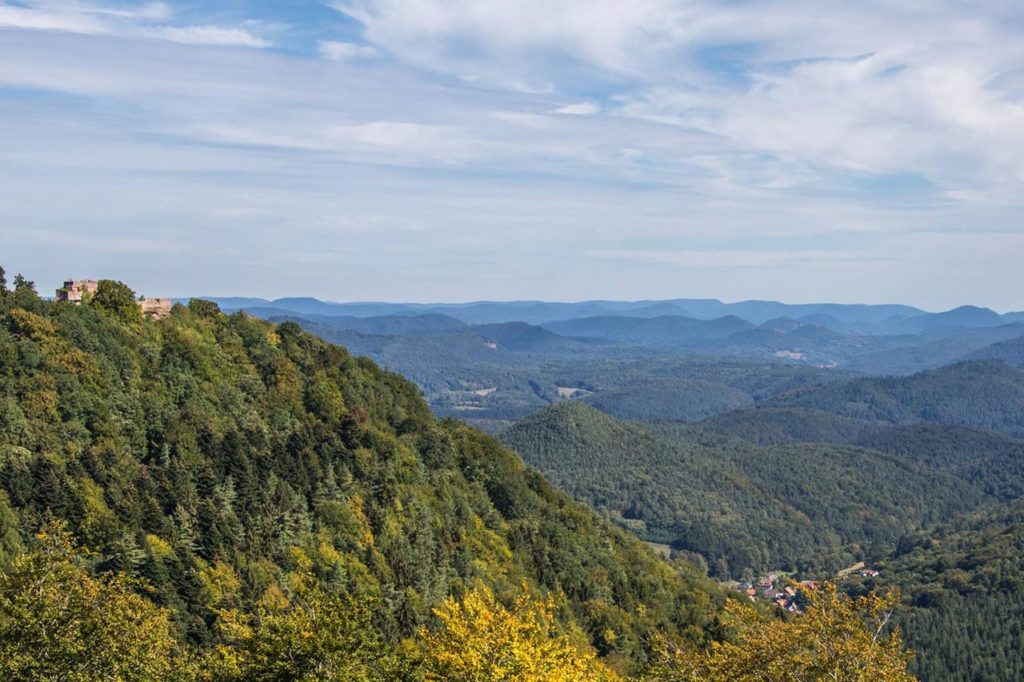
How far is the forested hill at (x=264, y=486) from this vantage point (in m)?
52.1

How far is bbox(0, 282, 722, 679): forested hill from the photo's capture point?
52.1 m

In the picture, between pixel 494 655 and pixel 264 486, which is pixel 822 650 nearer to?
pixel 494 655

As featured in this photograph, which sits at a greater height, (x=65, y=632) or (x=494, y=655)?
(x=65, y=632)

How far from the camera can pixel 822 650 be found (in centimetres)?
2831

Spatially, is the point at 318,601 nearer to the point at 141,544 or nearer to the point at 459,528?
the point at 141,544

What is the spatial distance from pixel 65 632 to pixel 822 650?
86.4ft

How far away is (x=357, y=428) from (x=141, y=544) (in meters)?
30.1

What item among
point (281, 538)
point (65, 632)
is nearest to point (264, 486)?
point (281, 538)

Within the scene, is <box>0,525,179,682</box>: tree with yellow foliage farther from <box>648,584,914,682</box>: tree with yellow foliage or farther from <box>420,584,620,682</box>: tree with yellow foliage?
<box>648,584,914,682</box>: tree with yellow foliage

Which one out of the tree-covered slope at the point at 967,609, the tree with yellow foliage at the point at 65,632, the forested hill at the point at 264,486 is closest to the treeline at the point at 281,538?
the tree with yellow foliage at the point at 65,632

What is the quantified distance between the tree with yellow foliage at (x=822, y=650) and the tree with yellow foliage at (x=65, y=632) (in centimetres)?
2127

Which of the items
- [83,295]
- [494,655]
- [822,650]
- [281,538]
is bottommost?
[281,538]

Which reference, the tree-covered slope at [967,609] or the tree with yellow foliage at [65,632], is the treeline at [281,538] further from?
the tree-covered slope at [967,609]

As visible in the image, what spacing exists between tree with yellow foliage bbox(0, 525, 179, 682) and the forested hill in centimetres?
457
